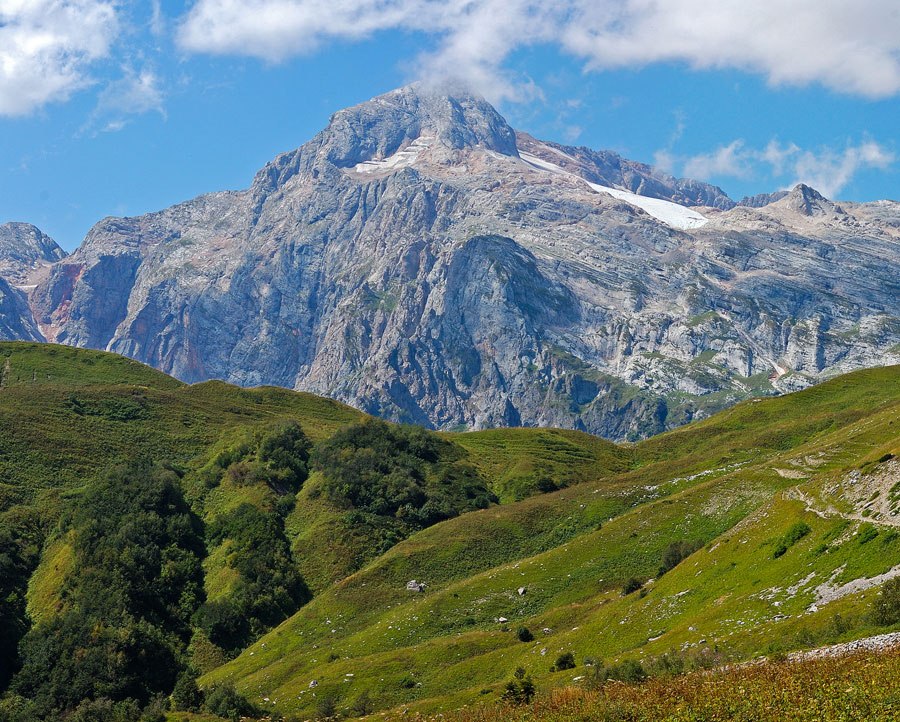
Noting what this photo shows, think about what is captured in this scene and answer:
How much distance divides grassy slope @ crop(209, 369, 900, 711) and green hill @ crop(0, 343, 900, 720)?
38 cm

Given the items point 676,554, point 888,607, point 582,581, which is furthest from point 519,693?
point 582,581

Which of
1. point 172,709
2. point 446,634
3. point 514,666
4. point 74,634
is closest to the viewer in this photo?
point 514,666

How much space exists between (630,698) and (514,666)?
37831mm

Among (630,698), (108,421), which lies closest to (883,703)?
(630,698)

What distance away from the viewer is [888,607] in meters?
44.1

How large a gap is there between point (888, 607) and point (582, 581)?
56.4m

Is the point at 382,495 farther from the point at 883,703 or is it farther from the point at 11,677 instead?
the point at 883,703

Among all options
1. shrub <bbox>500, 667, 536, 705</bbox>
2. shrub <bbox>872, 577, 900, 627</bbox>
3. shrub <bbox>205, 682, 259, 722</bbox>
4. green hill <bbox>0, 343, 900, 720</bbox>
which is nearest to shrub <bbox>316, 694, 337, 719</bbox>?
green hill <bbox>0, 343, 900, 720</bbox>

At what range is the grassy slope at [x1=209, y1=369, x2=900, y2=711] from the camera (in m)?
62.4

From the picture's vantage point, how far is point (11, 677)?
9950 centimetres

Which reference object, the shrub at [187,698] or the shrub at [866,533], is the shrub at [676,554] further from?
the shrub at [187,698]

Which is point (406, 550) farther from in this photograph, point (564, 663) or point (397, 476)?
point (564, 663)

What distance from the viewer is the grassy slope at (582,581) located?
205 feet

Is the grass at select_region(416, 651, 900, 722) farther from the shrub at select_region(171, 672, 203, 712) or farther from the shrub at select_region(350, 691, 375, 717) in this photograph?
the shrub at select_region(171, 672, 203, 712)
